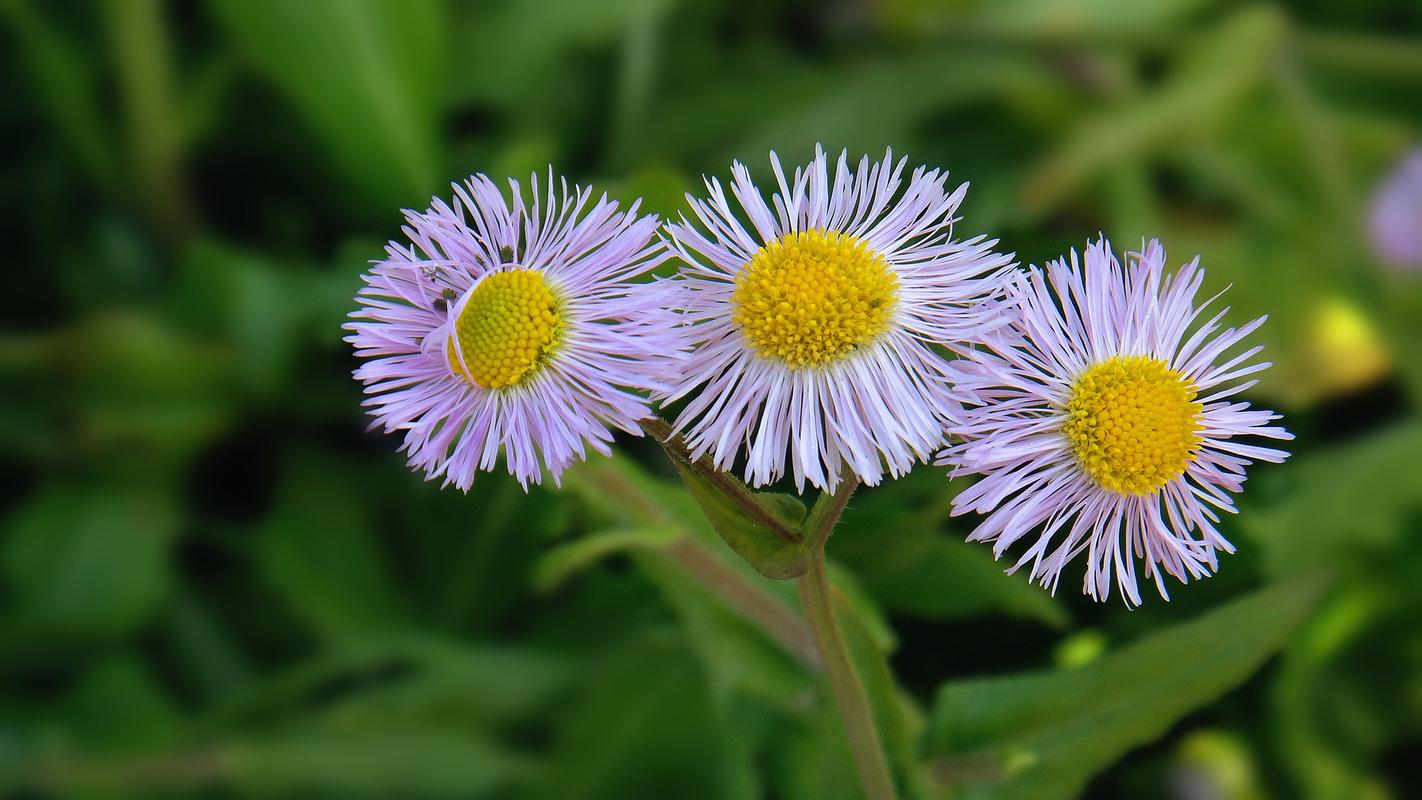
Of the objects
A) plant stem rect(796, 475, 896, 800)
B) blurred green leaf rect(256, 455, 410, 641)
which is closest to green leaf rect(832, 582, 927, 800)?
plant stem rect(796, 475, 896, 800)

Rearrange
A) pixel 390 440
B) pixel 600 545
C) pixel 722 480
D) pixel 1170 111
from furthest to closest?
pixel 1170 111 → pixel 390 440 → pixel 600 545 → pixel 722 480

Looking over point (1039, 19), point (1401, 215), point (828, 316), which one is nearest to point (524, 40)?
point (1039, 19)

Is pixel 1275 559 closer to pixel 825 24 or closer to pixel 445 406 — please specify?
pixel 445 406

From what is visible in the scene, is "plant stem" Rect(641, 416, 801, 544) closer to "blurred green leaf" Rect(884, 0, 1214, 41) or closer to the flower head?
"blurred green leaf" Rect(884, 0, 1214, 41)

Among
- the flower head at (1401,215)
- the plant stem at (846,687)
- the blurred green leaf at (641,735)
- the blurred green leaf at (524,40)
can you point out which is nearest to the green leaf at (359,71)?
the blurred green leaf at (524,40)

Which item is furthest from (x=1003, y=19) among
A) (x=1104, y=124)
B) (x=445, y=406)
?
(x=445, y=406)

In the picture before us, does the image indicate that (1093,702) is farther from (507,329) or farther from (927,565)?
(507,329)
